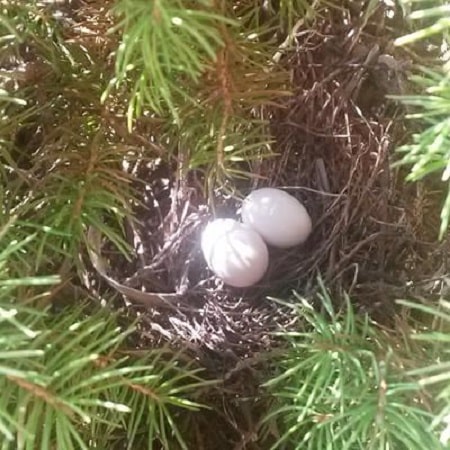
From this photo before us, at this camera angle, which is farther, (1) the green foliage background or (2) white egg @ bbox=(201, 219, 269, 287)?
(2) white egg @ bbox=(201, 219, 269, 287)

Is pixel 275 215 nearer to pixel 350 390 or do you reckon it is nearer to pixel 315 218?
pixel 315 218

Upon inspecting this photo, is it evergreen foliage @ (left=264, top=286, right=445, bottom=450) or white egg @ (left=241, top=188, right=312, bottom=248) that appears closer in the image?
evergreen foliage @ (left=264, top=286, right=445, bottom=450)

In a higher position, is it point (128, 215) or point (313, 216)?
point (128, 215)

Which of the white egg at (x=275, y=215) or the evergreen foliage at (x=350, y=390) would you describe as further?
the white egg at (x=275, y=215)

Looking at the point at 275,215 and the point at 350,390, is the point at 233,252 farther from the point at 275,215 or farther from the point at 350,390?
the point at 350,390

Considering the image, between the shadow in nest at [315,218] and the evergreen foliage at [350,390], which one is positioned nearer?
the evergreen foliage at [350,390]

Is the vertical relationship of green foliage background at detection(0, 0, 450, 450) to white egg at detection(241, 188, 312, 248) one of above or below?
above

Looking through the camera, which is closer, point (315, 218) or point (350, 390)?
point (350, 390)

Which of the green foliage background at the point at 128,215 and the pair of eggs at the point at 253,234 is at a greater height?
the green foliage background at the point at 128,215

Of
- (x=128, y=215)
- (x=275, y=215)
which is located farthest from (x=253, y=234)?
(x=128, y=215)
